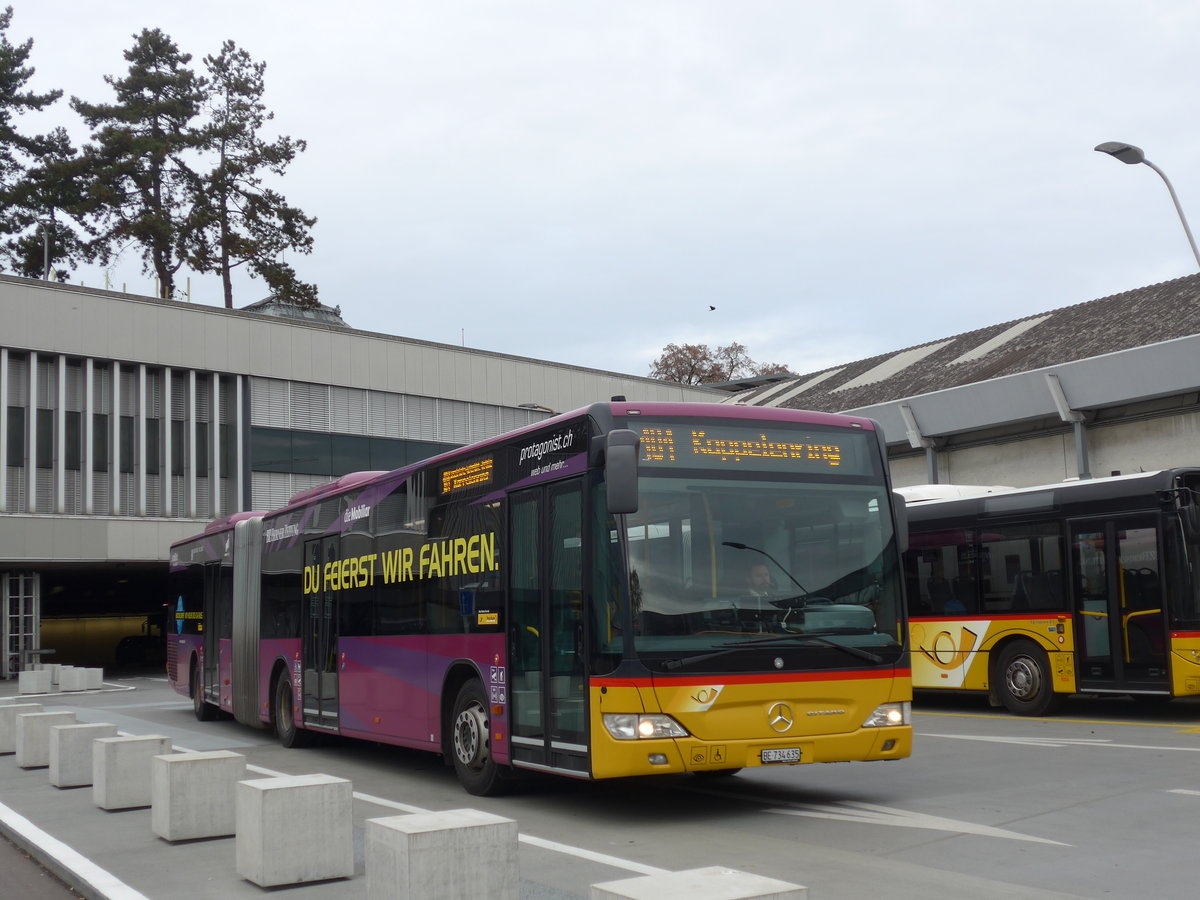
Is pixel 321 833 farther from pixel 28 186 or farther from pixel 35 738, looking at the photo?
pixel 28 186

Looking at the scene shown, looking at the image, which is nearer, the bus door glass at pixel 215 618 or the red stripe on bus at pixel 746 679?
the red stripe on bus at pixel 746 679

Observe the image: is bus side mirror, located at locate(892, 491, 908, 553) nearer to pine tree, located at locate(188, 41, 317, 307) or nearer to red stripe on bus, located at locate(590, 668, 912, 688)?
red stripe on bus, located at locate(590, 668, 912, 688)

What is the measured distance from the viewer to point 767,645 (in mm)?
9219

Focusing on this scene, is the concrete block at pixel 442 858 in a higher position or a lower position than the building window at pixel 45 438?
lower

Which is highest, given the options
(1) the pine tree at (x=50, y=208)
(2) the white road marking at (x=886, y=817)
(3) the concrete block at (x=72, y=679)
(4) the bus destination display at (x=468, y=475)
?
(1) the pine tree at (x=50, y=208)

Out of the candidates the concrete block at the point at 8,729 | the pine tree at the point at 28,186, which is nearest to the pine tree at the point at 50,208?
the pine tree at the point at 28,186

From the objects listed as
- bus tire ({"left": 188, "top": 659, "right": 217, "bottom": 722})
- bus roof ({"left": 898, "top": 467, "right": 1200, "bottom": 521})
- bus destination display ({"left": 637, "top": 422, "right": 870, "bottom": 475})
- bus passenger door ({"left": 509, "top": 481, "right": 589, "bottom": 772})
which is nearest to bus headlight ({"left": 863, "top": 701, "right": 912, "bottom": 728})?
bus destination display ({"left": 637, "top": 422, "right": 870, "bottom": 475})

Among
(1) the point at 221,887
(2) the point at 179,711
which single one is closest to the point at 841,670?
(1) the point at 221,887

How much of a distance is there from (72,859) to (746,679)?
468cm

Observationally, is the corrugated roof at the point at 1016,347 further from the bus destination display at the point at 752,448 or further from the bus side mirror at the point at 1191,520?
the bus destination display at the point at 752,448

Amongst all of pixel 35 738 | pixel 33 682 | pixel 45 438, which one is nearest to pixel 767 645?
pixel 35 738

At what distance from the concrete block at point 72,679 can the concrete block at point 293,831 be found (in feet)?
83.7

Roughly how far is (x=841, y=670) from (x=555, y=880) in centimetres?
302

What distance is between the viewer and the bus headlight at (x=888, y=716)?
959 centimetres
